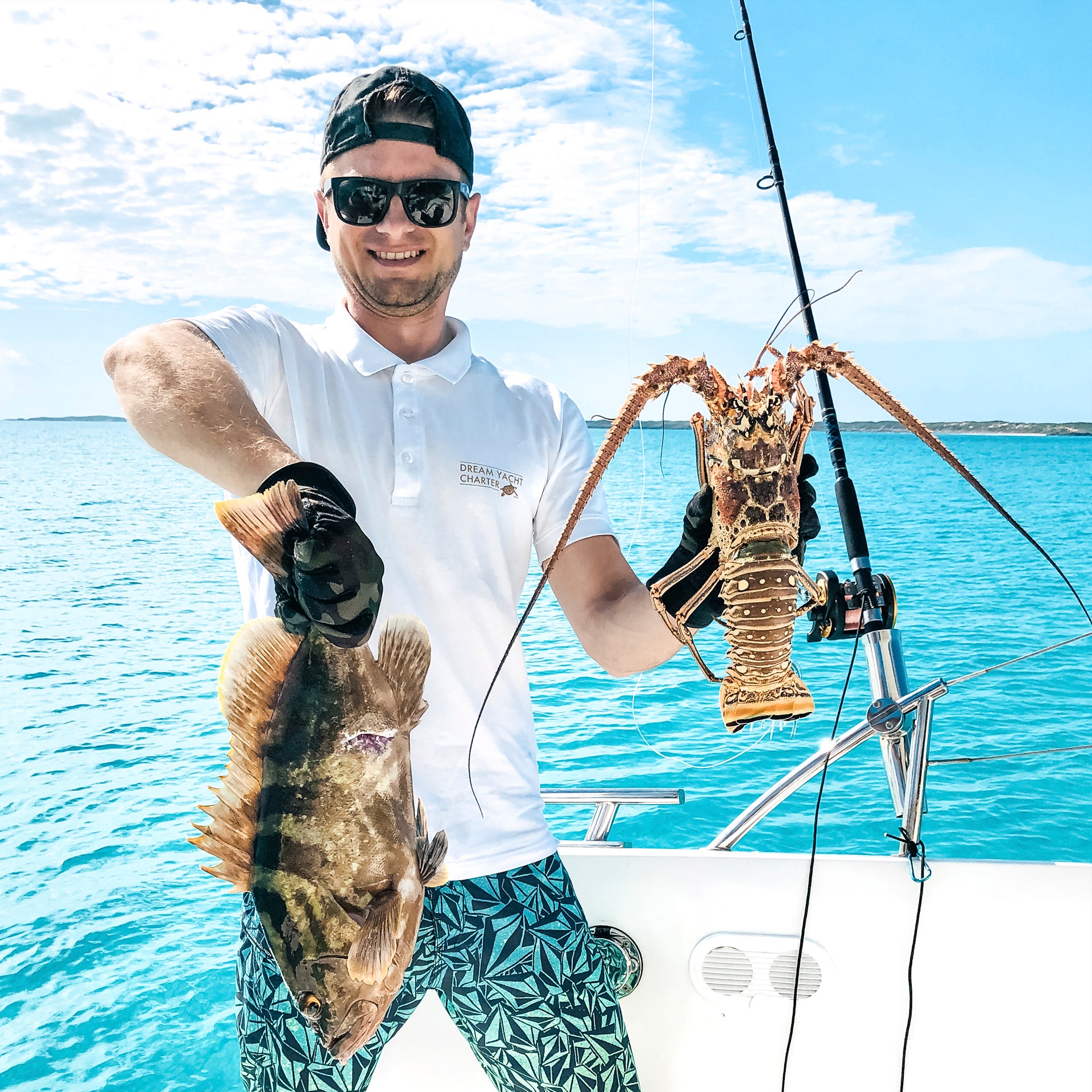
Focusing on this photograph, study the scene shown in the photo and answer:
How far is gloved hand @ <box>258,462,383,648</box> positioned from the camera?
3.56 ft

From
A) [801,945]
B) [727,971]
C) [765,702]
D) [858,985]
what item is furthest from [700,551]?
[858,985]

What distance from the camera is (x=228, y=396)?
1.52 metres

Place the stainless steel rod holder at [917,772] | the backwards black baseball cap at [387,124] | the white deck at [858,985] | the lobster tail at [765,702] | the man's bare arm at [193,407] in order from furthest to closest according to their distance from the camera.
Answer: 1. the white deck at [858,985]
2. the stainless steel rod holder at [917,772]
3. the backwards black baseball cap at [387,124]
4. the lobster tail at [765,702]
5. the man's bare arm at [193,407]

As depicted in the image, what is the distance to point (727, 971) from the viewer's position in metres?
2.71

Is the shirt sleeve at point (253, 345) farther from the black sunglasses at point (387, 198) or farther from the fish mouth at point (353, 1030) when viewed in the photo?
the fish mouth at point (353, 1030)

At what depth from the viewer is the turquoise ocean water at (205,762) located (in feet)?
19.8

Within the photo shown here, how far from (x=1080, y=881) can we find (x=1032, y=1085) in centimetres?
64

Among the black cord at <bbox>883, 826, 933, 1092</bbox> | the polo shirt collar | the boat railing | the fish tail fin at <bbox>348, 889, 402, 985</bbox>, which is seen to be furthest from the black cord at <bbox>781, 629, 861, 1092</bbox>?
the fish tail fin at <bbox>348, 889, 402, 985</bbox>

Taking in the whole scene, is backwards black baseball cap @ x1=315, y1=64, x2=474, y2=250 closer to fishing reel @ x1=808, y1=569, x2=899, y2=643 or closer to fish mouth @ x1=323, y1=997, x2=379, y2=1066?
fishing reel @ x1=808, y1=569, x2=899, y2=643

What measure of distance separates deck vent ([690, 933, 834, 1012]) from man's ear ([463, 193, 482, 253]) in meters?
2.21

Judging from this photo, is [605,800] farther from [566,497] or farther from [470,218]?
[470,218]

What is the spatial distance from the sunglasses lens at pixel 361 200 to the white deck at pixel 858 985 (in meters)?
2.06

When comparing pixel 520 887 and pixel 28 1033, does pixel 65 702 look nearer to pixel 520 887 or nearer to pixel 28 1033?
pixel 28 1033

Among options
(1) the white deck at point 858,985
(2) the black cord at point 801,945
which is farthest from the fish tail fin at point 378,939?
(1) the white deck at point 858,985
